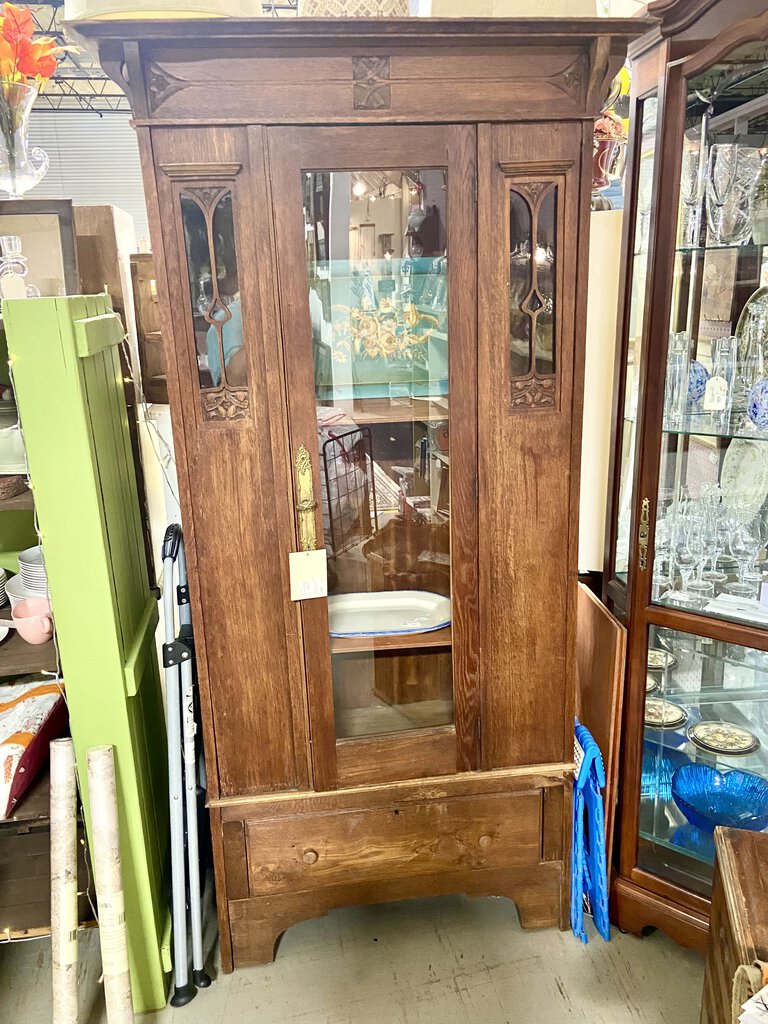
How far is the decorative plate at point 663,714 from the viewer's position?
1.89 metres

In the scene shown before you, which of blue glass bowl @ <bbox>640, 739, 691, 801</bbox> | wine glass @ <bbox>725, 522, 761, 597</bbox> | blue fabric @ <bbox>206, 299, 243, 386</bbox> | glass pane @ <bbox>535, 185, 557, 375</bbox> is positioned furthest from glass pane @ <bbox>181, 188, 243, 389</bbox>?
blue glass bowl @ <bbox>640, 739, 691, 801</bbox>

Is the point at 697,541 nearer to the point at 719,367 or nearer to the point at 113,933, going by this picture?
the point at 719,367

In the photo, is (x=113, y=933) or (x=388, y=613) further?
(x=388, y=613)

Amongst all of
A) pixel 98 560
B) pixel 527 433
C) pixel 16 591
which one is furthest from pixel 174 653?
pixel 527 433

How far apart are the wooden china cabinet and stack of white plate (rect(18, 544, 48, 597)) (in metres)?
0.45

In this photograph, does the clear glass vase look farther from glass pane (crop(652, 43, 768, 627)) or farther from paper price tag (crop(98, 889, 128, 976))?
paper price tag (crop(98, 889, 128, 976))

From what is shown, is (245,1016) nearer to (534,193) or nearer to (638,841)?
(638,841)

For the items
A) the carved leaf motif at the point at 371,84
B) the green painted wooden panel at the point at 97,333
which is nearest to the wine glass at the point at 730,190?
the carved leaf motif at the point at 371,84

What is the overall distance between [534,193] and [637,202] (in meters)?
0.37

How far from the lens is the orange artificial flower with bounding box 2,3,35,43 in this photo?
1.56 metres

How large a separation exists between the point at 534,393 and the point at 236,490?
1.98 feet

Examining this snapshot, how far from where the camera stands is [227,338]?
1.43 meters

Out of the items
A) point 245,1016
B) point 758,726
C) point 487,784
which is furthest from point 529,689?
point 245,1016

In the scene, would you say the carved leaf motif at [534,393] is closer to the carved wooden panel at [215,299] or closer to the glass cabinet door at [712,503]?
the glass cabinet door at [712,503]
